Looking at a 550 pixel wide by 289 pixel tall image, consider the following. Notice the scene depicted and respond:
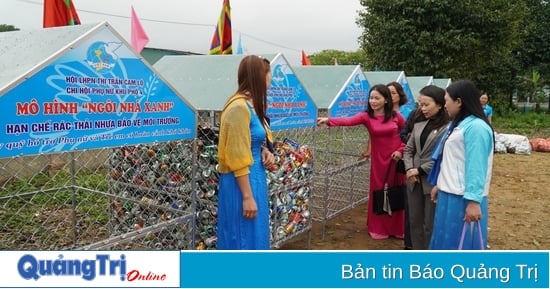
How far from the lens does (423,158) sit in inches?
148

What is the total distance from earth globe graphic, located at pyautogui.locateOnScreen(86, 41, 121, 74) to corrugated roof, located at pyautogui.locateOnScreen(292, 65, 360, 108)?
262 cm

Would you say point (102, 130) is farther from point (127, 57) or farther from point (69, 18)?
point (69, 18)

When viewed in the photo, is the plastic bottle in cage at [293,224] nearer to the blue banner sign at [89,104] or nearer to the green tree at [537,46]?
the blue banner sign at [89,104]

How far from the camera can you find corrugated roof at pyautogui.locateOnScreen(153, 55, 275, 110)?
3398mm

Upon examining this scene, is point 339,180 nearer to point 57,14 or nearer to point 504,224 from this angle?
point 504,224

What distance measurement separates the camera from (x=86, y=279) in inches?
82.9

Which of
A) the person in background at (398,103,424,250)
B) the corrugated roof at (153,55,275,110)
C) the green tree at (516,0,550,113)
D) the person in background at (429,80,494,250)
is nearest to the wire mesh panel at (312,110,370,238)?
the person in background at (398,103,424,250)

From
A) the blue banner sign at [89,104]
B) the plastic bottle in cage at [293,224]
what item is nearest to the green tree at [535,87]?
the plastic bottle in cage at [293,224]

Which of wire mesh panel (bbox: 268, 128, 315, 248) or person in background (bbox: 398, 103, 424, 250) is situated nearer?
wire mesh panel (bbox: 268, 128, 315, 248)

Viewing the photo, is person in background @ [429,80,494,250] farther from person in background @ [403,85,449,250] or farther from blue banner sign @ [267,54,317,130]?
blue banner sign @ [267,54,317,130]

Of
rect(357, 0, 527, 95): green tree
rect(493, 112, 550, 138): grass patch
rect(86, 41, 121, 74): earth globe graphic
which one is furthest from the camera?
rect(493, 112, 550, 138): grass patch

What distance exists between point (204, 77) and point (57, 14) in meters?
1.21

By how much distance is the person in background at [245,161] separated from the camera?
8.05 ft

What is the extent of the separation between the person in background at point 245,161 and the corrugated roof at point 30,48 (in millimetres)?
814
